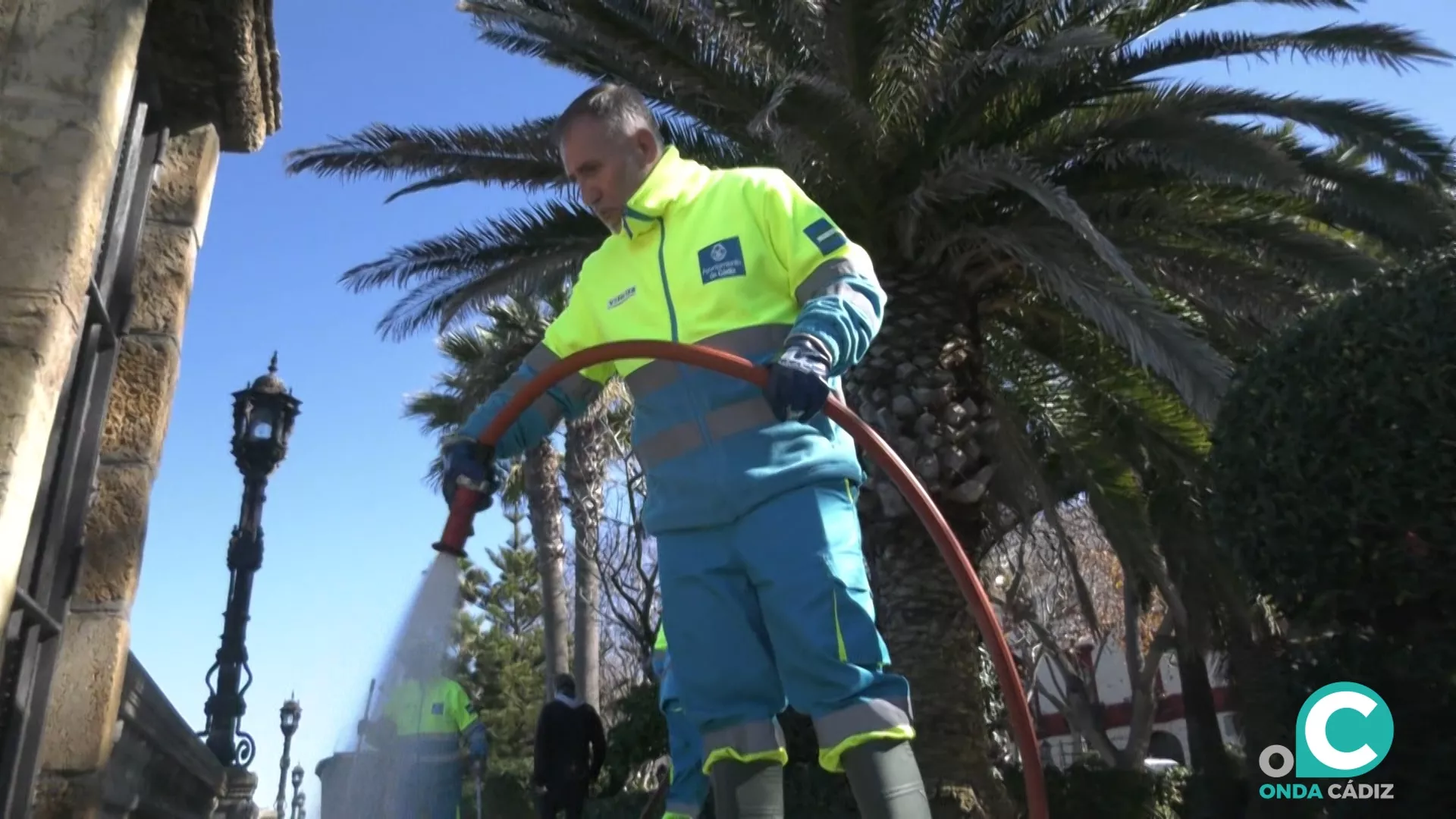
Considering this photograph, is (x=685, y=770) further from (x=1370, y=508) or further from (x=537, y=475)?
(x=537, y=475)

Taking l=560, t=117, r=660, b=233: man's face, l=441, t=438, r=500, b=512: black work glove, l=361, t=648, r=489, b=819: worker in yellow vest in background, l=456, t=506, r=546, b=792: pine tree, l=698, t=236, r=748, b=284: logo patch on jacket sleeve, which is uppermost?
l=456, t=506, r=546, b=792: pine tree

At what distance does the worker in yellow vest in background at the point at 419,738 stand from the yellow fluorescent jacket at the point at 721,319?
0.60 m

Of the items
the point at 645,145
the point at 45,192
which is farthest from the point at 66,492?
the point at 645,145

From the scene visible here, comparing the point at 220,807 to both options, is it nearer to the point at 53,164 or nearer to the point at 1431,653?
the point at 53,164

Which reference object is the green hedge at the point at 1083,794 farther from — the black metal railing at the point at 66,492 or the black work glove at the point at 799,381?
the black work glove at the point at 799,381

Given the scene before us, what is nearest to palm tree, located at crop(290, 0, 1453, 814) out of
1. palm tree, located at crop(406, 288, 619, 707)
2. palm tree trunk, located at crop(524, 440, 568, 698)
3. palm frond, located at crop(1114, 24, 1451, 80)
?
palm frond, located at crop(1114, 24, 1451, 80)

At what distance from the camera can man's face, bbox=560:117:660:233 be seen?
111 inches

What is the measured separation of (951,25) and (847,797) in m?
5.97

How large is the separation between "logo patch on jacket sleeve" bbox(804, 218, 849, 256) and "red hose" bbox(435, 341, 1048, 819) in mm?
361

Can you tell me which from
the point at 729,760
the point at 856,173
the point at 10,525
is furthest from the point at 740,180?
the point at 856,173

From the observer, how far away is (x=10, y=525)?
236 cm

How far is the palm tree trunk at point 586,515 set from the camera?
54.8 feet

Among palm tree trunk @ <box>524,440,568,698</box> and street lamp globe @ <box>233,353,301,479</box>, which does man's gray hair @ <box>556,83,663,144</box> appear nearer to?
street lamp globe @ <box>233,353,301,479</box>

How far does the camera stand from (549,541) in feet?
57.9
